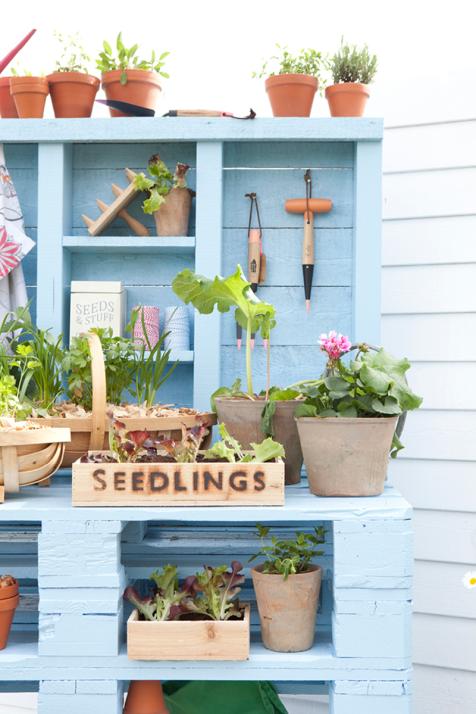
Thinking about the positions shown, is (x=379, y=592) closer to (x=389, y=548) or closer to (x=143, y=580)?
(x=389, y=548)

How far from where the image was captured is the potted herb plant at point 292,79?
2.46 meters

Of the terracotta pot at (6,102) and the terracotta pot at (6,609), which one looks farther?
the terracotta pot at (6,102)

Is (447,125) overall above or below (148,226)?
above

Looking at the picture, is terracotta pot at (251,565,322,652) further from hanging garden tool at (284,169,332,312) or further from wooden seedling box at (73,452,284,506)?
hanging garden tool at (284,169,332,312)

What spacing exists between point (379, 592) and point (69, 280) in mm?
1394

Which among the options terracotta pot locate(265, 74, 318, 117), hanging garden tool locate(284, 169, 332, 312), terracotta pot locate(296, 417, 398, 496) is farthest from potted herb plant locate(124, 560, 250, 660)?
terracotta pot locate(265, 74, 318, 117)

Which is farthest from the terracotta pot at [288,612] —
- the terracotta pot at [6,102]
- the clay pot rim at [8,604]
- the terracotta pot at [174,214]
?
the terracotta pot at [6,102]

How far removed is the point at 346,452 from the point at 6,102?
1.63 meters

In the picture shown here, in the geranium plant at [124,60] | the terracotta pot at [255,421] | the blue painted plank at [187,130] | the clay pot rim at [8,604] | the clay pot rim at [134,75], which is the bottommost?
the clay pot rim at [8,604]

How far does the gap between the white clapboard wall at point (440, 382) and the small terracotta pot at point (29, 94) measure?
1.17m

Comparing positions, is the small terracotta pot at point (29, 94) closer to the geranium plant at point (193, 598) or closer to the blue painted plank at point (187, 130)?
the blue painted plank at point (187, 130)

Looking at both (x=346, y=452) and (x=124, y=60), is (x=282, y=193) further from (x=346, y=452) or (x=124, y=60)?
(x=346, y=452)

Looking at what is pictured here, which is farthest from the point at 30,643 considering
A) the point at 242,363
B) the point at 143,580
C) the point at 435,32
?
the point at 435,32

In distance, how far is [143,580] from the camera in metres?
2.41
